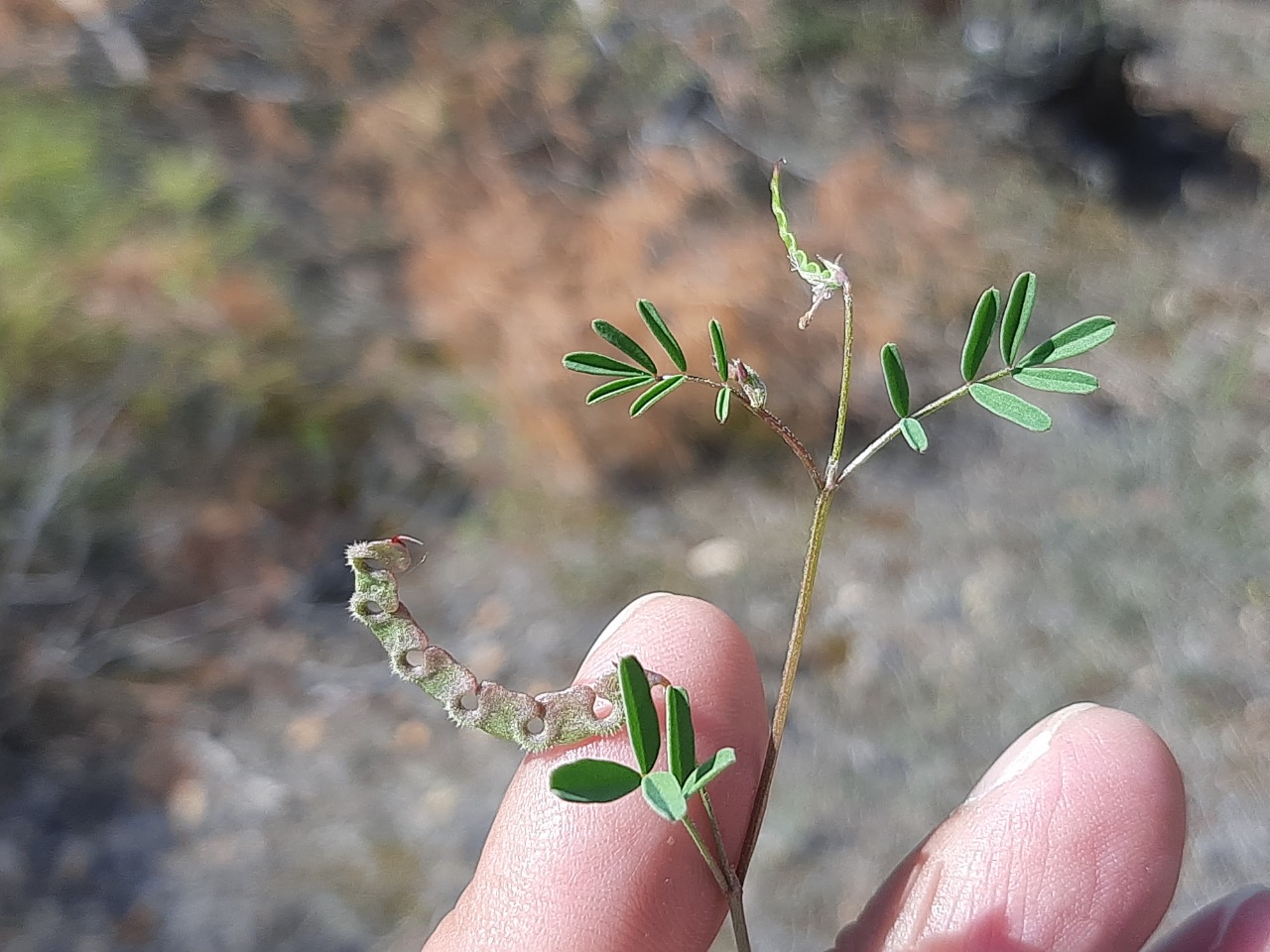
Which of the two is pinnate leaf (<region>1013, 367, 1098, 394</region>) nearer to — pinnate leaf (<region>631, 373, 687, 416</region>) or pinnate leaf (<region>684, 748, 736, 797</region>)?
pinnate leaf (<region>631, 373, 687, 416</region>)

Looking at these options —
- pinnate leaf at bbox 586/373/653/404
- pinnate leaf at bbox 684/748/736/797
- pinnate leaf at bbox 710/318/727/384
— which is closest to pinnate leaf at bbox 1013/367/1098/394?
pinnate leaf at bbox 710/318/727/384

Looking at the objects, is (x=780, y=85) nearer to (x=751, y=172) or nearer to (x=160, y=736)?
(x=751, y=172)

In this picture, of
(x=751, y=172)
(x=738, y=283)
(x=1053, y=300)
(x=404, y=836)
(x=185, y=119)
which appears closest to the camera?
(x=404, y=836)

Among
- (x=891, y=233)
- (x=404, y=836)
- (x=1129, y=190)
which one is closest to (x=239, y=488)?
(x=404, y=836)

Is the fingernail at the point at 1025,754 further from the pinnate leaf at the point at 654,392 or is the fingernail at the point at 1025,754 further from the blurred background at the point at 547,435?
the blurred background at the point at 547,435

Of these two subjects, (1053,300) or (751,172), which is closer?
(1053,300)

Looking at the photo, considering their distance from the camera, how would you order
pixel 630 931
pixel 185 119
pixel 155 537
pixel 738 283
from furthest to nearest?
pixel 185 119, pixel 738 283, pixel 155 537, pixel 630 931
